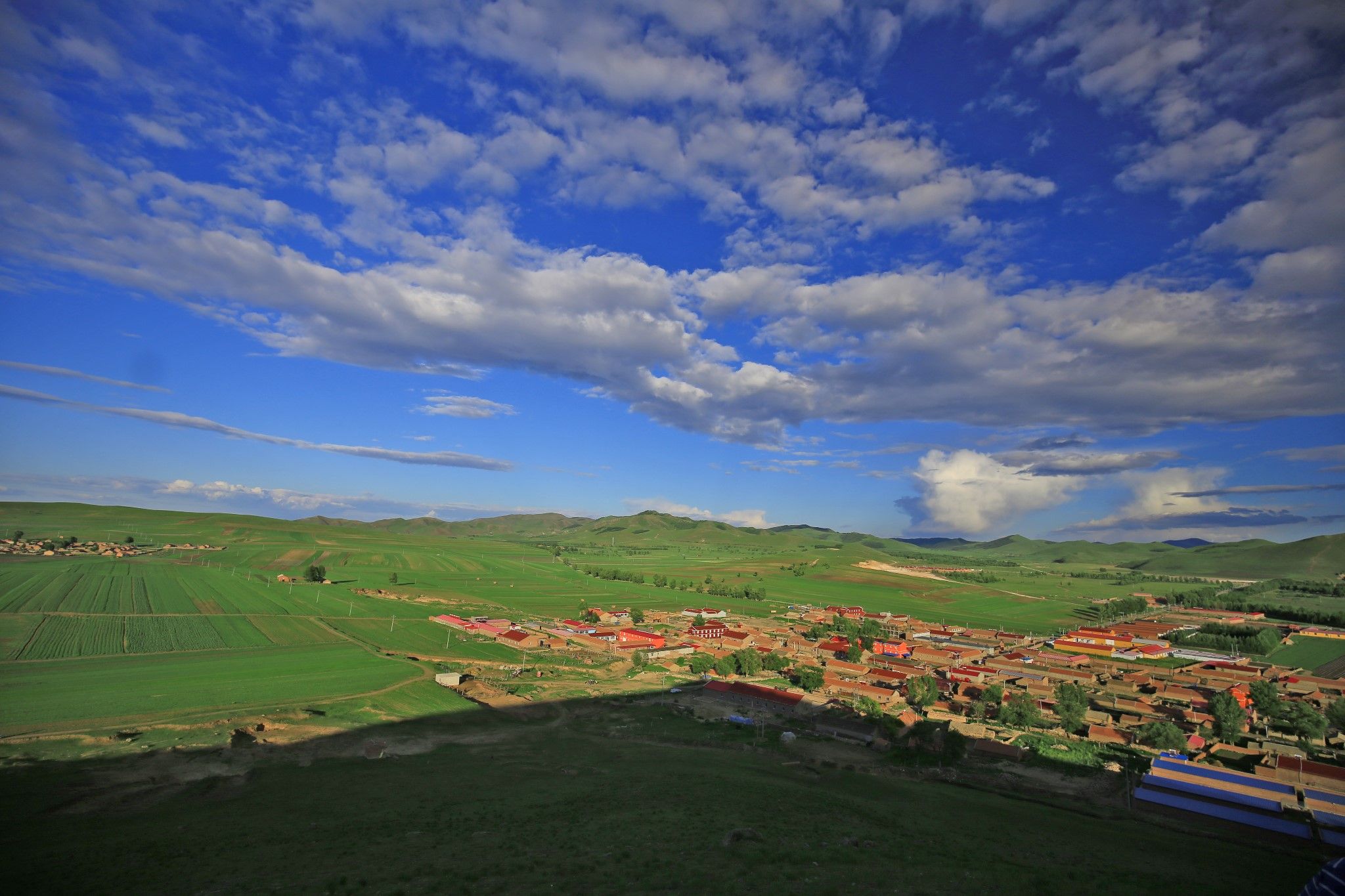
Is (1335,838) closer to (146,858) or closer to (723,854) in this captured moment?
(723,854)

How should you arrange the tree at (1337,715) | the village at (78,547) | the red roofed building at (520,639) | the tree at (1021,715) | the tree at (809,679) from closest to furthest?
the tree at (1021,715)
the tree at (1337,715)
the tree at (809,679)
the red roofed building at (520,639)
the village at (78,547)

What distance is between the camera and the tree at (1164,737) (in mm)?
48062

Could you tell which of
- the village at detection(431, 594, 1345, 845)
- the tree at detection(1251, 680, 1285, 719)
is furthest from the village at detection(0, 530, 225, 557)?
the tree at detection(1251, 680, 1285, 719)

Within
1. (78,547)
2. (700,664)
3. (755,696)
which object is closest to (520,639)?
(700,664)

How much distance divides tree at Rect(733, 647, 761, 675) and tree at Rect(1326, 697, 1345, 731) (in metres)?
55.2

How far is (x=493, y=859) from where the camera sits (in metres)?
22.0

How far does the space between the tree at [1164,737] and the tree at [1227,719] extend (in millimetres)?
6514

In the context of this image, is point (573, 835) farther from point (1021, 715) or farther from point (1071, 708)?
point (1071, 708)

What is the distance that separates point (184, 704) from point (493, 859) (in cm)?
3761

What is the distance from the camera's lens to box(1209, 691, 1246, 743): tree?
5206 centimetres

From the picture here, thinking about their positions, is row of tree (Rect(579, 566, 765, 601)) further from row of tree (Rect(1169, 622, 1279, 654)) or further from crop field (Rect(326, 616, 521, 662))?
row of tree (Rect(1169, 622, 1279, 654))

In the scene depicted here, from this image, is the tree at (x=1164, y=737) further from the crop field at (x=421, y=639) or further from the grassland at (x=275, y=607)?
the crop field at (x=421, y=639)

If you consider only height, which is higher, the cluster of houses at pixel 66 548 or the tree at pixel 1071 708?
the cluster of houses at pixel 66 548

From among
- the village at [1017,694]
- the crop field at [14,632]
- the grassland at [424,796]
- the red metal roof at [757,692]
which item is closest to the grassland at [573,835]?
the grassland at [424,796]
